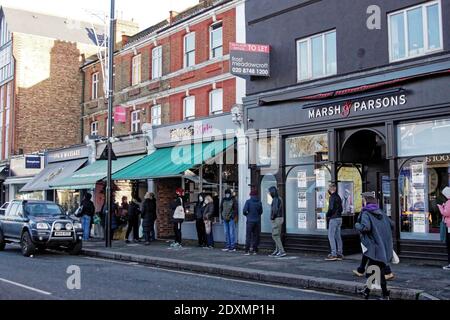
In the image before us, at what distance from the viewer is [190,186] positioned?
67.3ft

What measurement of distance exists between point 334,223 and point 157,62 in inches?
485

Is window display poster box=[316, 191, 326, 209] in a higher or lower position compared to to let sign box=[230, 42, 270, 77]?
lower

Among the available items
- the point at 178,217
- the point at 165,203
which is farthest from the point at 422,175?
the point at 165,203

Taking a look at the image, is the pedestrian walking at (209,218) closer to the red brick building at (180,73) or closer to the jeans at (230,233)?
the jeans at (230,233)

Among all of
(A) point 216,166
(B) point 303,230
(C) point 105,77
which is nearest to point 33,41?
(C) point 105,77

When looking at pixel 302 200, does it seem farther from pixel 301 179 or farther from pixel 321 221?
pixel 321 221

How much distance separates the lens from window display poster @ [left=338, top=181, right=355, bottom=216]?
1541cm

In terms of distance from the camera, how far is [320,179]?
15.6m

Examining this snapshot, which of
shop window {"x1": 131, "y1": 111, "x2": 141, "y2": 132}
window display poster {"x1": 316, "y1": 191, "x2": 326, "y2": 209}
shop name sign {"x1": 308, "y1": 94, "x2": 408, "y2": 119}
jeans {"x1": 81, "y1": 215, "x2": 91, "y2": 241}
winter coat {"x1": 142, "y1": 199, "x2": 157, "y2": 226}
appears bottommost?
jeans {"x1": 81, "y1": 215, "x2": 91, "y2": 241}

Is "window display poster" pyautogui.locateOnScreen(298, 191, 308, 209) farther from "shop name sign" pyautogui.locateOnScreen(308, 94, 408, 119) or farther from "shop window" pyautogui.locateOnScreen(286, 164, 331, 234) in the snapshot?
"shop name sign" pyautogui.locateOnScreen(308, 94, 408, 119)

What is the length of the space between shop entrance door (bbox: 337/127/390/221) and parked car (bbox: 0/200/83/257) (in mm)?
8193

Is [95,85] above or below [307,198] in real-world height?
above

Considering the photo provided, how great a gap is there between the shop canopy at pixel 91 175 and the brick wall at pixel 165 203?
1595 millimetres

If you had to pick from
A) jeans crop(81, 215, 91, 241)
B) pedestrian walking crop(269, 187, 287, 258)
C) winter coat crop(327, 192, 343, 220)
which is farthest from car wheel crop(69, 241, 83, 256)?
winter coat crop(327, 192, 343, 220)
